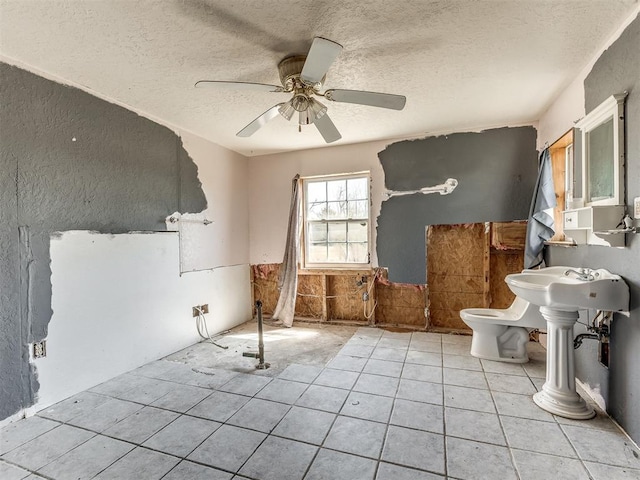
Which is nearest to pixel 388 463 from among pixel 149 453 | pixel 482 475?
pixel 482 475

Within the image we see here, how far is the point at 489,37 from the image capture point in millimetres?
1905

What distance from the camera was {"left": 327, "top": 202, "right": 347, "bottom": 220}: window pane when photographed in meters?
4.21

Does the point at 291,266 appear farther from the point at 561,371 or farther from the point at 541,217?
the point at 561,371

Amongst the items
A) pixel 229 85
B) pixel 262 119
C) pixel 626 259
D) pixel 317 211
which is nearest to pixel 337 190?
pixel 317 211

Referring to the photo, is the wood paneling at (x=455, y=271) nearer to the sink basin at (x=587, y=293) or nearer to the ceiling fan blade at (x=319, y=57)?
the sink basin at (x=587, y=293)

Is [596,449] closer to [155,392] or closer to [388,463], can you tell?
[388,463]

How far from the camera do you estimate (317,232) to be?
4.36 m

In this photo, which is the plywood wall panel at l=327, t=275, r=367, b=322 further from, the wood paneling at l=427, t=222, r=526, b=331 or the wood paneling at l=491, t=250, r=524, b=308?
the wood paneling at l=491, t=250, r=524, b=308

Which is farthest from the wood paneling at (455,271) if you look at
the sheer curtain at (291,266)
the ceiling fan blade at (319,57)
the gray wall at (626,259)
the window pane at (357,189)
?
the ceiling fan blade at (319,57)

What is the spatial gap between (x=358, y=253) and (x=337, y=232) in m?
0.41

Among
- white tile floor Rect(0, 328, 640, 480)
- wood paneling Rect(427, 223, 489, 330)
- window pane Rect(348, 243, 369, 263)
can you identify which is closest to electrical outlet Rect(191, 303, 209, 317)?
white tile floor Rect(0, 328, 640, 480)

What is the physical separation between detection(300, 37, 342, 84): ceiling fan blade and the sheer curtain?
2377 millimetres

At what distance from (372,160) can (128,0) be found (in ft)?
9.60

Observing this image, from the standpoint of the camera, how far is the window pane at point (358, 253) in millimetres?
4109
